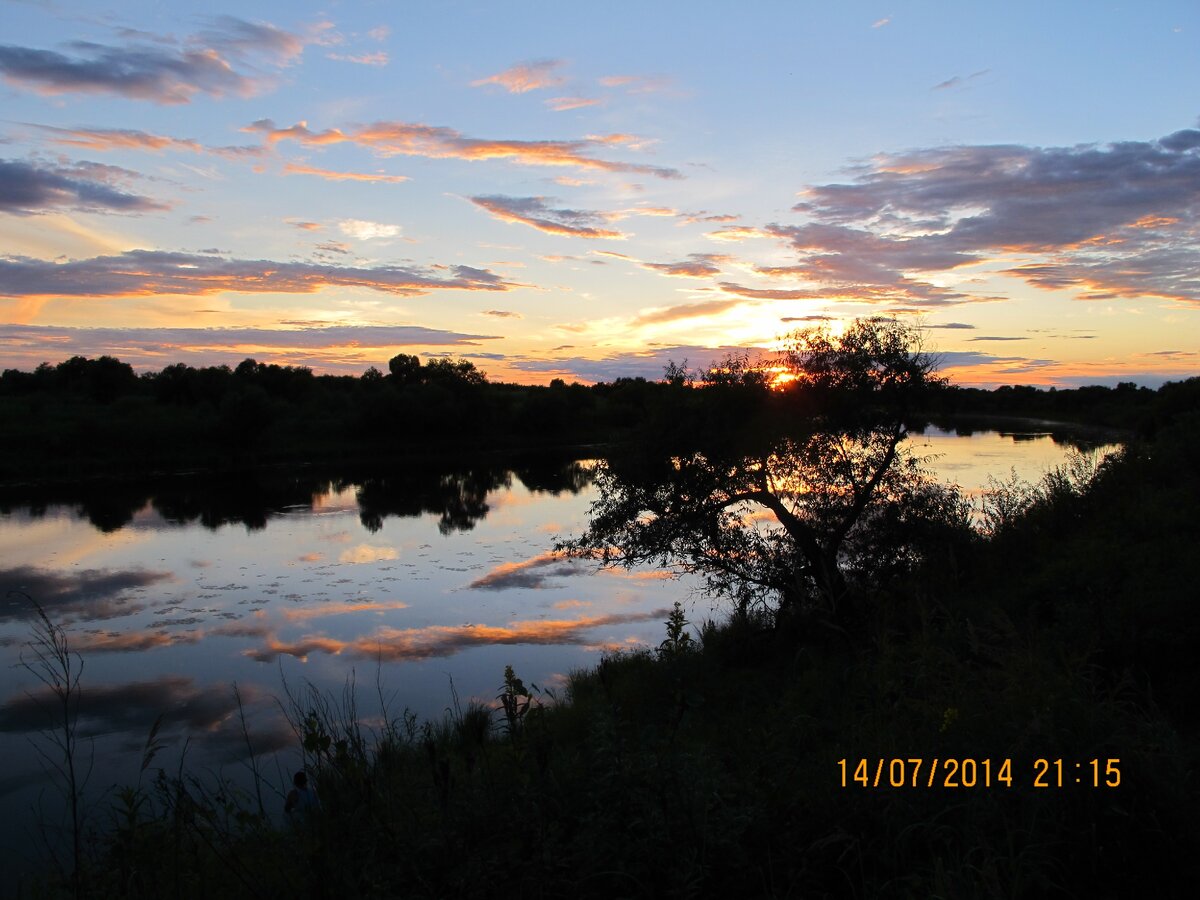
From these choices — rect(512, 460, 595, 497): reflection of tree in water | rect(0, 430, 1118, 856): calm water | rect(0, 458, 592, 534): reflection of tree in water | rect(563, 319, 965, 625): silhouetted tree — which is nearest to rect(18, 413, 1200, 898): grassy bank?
rect(0, 430, 1118, 856): calm water

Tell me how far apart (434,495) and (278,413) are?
2745 cm

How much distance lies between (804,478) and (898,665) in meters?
7.12

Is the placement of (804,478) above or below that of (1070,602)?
above

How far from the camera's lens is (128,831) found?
353 centimetres

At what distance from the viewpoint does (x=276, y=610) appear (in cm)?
1669

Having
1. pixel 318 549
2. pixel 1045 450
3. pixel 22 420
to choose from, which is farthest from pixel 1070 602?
pixel 22 420

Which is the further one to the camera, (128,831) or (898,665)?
(898,665)

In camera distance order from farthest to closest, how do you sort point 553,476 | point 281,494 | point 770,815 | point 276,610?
1. point 553,476
2. point 281,494
3. point 276,610
4. point 770,815

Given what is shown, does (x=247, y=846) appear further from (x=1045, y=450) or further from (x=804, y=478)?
(x=1045, y=450)

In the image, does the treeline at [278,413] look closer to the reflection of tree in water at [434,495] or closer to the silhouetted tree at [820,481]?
the reflection of tree in water at [434,495]
